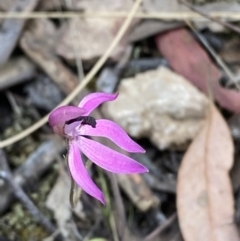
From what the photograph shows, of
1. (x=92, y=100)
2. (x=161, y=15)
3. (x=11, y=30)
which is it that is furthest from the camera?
(x=161, y=15)

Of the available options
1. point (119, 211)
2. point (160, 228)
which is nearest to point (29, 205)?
point (119, 211)

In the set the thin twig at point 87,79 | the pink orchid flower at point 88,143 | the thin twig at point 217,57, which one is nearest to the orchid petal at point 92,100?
the pink orchid flower at point 88,143

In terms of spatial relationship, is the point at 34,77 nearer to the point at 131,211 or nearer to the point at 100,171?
the point at 100,171

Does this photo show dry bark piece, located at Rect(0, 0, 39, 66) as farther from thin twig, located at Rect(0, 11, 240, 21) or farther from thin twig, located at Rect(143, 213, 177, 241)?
thin twig, located at Rect(143, 213, 177, 241)

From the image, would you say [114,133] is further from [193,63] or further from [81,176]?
[193,63]

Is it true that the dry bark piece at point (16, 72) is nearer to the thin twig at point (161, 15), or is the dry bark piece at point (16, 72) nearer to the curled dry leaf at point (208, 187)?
the thin twig at point (161, 15)
